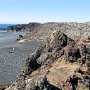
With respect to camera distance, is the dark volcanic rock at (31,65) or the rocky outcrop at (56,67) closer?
the rocky outcrop at (56,67)

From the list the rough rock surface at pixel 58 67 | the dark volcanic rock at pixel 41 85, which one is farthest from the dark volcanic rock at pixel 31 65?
Answer: the dark volcanic rock at pixel 41 85

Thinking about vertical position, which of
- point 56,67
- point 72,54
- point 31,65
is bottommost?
point 31,65

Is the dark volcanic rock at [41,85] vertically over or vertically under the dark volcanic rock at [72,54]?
under

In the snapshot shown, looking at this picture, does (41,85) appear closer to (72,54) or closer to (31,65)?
(72,54)

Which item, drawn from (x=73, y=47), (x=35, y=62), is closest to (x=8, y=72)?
(x=35, y=62)

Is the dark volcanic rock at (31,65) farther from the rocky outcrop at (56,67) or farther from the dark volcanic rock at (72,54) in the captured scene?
the dark volcanic rock at (72,54)

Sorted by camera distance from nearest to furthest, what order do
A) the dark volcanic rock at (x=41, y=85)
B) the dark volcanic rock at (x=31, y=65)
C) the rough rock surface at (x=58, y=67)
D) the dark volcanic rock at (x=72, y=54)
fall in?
the rough rock surface at (x=58, y=67) → the dark volcanic rock at (x=41, y=85) → the dark volcanic rock at (x=72, y=54) → the dark volcanic rock at (x=31, y=65)

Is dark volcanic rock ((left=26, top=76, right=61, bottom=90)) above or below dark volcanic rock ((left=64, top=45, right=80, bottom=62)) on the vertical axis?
below

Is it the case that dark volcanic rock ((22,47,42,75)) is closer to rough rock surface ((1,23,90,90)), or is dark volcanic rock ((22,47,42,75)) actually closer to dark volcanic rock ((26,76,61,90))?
rough rock surface ((1,23,90,90))

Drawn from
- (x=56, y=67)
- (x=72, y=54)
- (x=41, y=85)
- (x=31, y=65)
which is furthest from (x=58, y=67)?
(x=31, y=65)

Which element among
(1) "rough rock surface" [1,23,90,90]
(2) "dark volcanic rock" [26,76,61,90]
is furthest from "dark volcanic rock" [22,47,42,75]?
(2) "dark volcanic rock" [26,76,61,90]

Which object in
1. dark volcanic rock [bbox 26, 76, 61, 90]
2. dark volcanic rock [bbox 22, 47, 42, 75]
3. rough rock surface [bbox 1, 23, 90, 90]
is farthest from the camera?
dark volcanic rock [bbox 22, 47, 42, 75]

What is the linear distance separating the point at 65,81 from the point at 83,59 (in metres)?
3.51

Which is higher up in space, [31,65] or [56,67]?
[56,67]
